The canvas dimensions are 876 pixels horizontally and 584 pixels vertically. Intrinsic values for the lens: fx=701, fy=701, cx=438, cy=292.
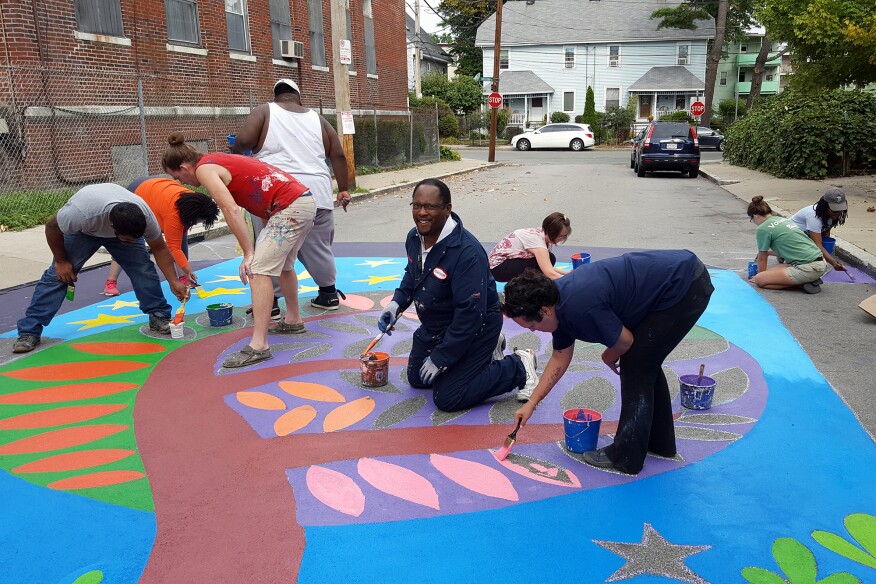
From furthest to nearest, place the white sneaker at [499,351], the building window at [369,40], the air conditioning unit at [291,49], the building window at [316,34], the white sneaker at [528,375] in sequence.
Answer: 1. the building window at [369,40]
2. the building window at [316,34]
3. the air conditioning unit at [291,49]
4. the white sneaker at [499,351]
5. the white sneaker at [528,375]

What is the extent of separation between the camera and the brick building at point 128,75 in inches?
446

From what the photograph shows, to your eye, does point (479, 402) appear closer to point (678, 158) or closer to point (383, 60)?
point (678, 158)

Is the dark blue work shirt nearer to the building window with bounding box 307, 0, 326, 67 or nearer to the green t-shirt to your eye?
the green t-shirt

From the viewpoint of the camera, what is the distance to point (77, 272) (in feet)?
18.5

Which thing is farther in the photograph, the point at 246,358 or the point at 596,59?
the point at 596,59

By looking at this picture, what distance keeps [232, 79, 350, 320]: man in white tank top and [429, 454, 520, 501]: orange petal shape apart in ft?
10.1

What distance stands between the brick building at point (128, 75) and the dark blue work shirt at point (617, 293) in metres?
10.5

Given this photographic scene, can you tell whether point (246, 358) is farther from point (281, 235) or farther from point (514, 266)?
point (514, 266)

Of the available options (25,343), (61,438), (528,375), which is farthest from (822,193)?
(61,438)

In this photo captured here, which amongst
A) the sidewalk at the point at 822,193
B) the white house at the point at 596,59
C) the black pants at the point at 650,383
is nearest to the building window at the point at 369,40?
the sidewalk at the point at 822,193

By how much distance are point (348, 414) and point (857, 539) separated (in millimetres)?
2785

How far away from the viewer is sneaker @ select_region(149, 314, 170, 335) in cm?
605

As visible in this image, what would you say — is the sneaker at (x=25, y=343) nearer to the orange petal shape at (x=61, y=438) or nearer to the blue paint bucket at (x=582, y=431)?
the orange petal shape at (x=61, y=438)

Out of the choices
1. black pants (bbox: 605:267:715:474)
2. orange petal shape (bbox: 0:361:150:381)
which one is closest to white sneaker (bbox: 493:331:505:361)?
black pants (bbox: 605:267:715:474)
